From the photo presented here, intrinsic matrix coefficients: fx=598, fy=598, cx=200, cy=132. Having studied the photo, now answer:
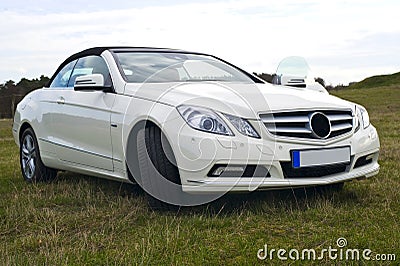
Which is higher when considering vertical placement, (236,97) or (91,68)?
(91,68)

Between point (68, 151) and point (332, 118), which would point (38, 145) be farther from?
point (332, 118)

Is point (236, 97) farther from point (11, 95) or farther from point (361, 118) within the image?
point (11, 95)

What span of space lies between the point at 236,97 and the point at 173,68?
1246 millimetres

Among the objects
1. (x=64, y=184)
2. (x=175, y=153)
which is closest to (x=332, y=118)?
(x=175, y=153)

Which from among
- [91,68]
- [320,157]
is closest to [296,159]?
[320,157]

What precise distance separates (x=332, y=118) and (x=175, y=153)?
1.26 metres

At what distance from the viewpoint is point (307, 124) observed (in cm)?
439

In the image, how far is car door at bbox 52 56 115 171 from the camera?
5.08 m

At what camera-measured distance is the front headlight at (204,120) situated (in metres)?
4.18

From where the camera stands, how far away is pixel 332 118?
180 inches

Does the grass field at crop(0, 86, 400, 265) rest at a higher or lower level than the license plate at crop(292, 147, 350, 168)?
lower

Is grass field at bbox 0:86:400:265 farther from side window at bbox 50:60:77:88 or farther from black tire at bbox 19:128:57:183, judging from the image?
side window at bbox 50:60:77:88

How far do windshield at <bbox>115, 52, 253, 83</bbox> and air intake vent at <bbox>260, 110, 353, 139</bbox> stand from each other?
4.09 ft

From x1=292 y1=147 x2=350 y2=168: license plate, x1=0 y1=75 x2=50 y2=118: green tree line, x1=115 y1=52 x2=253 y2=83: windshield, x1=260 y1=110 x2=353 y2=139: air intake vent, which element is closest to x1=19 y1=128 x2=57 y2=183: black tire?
x1=115 y1=52 x2=253 y2=83: windshield
